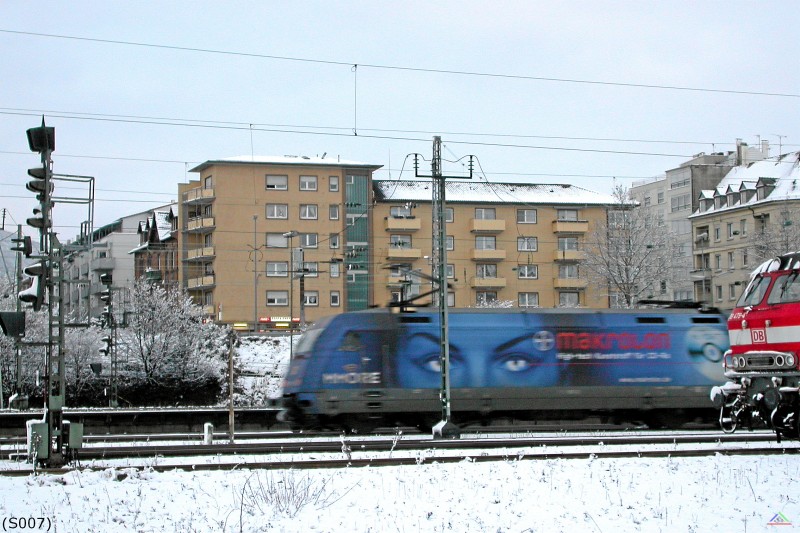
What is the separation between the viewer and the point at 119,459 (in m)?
17.9

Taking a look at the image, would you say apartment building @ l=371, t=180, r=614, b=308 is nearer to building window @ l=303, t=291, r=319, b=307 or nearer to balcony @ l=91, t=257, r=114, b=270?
building window @ l=303, t=291, r=319, b=307

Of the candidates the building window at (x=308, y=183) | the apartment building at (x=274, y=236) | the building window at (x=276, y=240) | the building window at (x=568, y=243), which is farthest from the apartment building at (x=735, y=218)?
the building window at (x=276, y=240)

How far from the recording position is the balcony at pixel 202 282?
229ft

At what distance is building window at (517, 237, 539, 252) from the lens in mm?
74062

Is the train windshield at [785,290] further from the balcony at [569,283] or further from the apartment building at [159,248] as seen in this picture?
the apartment building at [159,248]

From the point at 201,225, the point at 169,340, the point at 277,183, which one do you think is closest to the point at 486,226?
the point at 277,183

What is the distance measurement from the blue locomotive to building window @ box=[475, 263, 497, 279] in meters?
46.8

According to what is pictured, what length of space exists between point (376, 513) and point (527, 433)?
12.9 metres

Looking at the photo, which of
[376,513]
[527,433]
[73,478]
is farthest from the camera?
[527,433]

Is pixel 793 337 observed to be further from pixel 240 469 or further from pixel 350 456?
pixel 240 469

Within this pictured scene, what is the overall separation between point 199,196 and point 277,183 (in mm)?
5803

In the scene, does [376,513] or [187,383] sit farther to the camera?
[187,383]

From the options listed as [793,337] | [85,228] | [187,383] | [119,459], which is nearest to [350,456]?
[119,459]

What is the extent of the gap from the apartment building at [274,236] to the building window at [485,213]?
8311 mm
